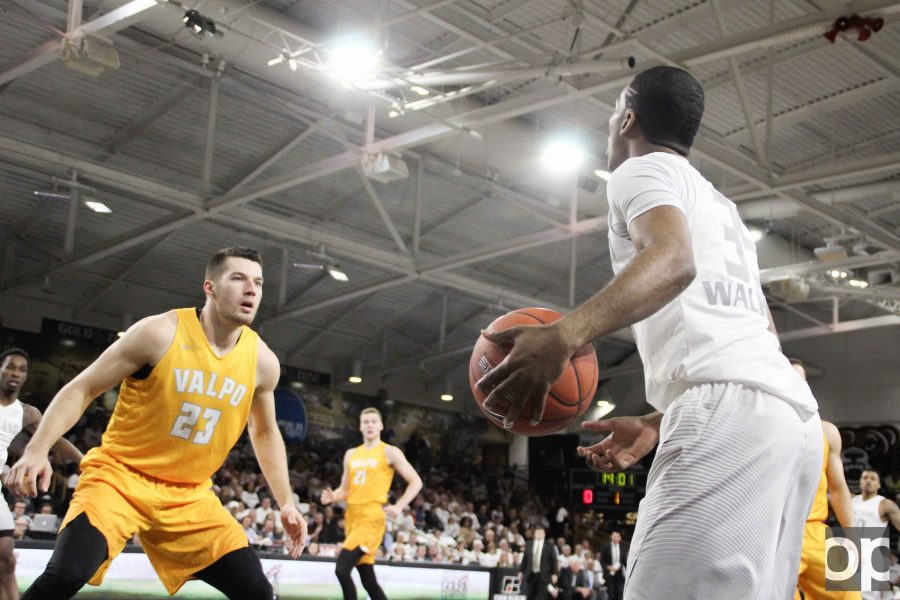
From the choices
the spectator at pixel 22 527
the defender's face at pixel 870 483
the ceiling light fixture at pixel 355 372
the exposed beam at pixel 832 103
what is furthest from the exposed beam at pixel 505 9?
the ceiling light fixture at pixel 355 372

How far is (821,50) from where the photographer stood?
14.4 meters

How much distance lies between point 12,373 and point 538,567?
11968 mm

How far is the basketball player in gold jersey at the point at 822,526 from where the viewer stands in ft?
20.7

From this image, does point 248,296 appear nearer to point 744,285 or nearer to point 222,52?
point 744,285

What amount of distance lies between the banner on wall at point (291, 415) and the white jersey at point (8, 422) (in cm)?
1923

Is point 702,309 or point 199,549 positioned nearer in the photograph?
point 702,309

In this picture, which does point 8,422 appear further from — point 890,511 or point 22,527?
point 890,511

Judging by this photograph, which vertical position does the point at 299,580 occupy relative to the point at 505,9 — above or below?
below

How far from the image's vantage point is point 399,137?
14.6 metres

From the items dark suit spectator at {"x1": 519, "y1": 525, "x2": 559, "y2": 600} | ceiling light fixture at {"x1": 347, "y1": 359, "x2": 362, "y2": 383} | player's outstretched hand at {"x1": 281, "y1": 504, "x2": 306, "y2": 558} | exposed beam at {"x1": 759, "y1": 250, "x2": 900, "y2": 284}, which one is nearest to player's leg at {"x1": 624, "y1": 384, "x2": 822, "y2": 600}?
player's outstretched hand at {"x1": 281, "y1": 504, "x2": 306, "y2": 558}

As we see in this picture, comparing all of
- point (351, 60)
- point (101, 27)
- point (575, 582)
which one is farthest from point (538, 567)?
point (101, 27)

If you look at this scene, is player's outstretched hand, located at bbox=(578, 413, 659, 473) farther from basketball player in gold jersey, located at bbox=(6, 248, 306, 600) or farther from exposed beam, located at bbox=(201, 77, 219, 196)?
exposed beam, located at bbox=(201, 77, 219, 196)

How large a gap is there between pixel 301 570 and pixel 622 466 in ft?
31.6

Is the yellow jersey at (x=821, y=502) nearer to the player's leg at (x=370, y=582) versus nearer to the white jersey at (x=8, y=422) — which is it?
the player's leg at (x=370, y=582)
